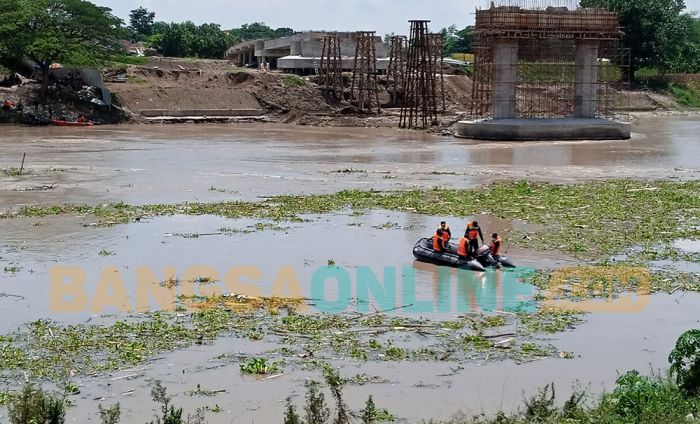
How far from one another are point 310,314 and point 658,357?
16.0 ft

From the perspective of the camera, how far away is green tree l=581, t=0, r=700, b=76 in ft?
272

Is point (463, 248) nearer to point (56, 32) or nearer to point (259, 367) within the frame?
point (259, 367)

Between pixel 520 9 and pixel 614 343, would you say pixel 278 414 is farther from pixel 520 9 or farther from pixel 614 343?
pixel 520 9

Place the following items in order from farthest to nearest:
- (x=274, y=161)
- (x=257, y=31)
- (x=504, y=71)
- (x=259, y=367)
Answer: (x=257, y=31)
(x=504, y=71)
(x=274, y=161)
(x=259, y=367)

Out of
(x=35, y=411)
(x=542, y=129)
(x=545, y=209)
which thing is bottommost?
(x=545, y=209)

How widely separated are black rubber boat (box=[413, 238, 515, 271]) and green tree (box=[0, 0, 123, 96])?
4162cm

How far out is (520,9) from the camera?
50938mm

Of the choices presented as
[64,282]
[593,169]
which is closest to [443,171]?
[593,169]

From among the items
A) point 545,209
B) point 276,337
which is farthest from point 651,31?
point 276,337

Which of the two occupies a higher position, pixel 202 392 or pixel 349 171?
pixel 349 171

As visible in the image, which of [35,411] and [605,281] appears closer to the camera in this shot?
[35,411]

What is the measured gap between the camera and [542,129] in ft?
167

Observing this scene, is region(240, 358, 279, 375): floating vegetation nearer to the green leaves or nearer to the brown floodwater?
the green leaves

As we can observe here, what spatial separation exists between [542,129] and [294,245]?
32823 mm
